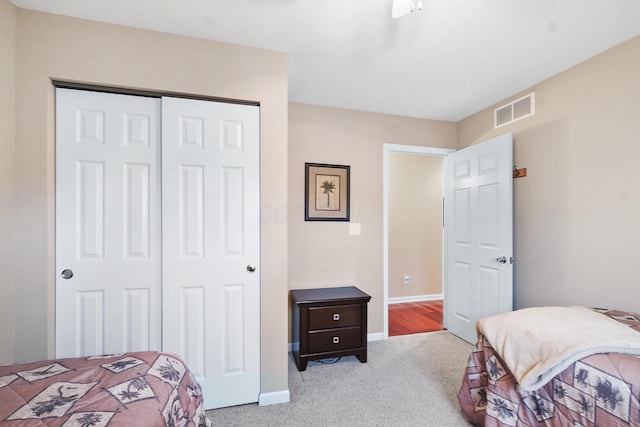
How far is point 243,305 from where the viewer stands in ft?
6.33

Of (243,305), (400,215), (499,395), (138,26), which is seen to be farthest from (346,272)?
(138,26)

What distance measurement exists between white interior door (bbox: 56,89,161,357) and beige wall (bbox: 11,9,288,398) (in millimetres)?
70

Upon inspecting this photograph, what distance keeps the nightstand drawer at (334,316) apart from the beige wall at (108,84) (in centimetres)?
48

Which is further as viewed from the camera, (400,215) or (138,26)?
(400,215)

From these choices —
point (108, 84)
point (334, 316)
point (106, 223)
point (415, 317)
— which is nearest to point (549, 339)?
point (334, 316)

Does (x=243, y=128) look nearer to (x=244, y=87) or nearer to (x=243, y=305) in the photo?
(x=244, y=87)

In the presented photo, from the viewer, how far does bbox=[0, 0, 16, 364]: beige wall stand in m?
1.48

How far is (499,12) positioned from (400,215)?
3153 millimetres

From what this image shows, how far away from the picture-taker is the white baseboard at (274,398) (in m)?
1.93

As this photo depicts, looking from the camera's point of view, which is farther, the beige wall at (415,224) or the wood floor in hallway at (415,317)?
the beige wall at (415,224)

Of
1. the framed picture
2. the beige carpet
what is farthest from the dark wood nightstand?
the framed picture

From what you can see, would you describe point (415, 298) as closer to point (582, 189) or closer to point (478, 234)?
point (478, 234)

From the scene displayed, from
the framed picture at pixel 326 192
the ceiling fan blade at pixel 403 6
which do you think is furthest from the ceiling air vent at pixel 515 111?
the ceiling fan blade at pixel 403 6

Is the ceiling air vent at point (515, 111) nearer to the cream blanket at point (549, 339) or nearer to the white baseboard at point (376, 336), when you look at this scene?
the cream blanket at point (549, 339)
